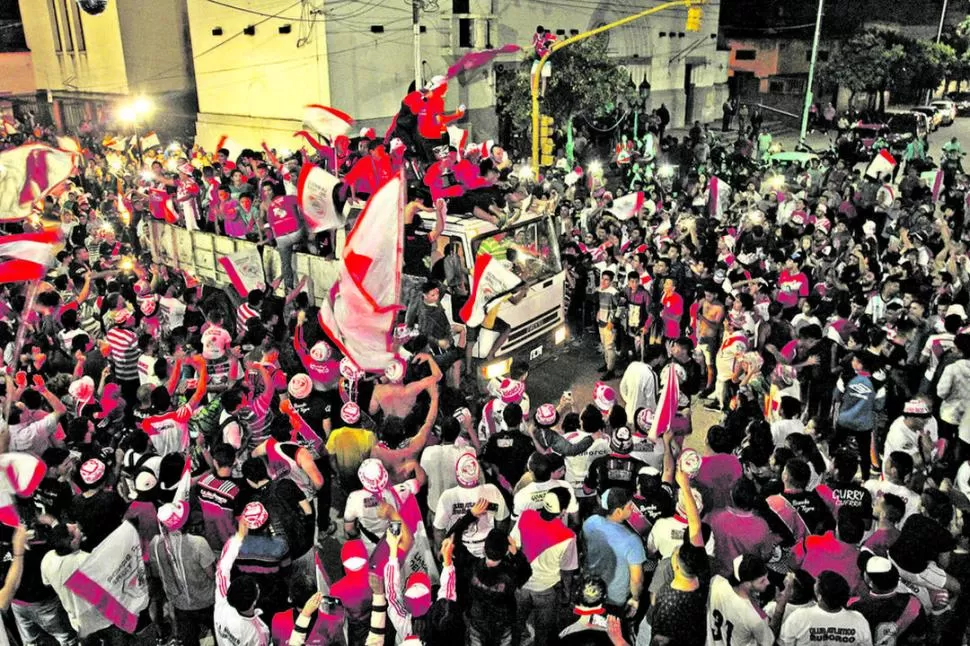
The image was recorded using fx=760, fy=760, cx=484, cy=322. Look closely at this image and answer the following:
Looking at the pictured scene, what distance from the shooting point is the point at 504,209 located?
9.26 meters

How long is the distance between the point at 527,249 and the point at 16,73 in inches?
1376

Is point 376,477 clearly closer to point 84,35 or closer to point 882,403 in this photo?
point 882,403

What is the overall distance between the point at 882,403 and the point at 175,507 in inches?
224

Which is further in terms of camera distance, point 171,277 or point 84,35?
point 84,35

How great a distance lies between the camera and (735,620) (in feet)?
13.0

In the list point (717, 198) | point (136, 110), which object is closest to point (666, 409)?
point (717, 198)

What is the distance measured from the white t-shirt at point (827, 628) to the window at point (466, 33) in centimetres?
2523

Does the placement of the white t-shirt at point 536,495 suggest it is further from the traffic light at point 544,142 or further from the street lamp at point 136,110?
the street lamp at point 136,110

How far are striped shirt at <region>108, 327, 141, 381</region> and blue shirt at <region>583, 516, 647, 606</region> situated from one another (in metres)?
5.02

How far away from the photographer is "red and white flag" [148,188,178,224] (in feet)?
37.7

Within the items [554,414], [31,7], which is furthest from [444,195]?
[31,7]

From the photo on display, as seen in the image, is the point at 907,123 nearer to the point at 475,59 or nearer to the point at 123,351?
the point at 475,59

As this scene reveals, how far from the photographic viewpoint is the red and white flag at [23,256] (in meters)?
6.86

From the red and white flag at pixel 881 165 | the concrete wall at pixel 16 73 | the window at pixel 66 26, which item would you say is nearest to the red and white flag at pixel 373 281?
the red and white flag at pixel 881 165
